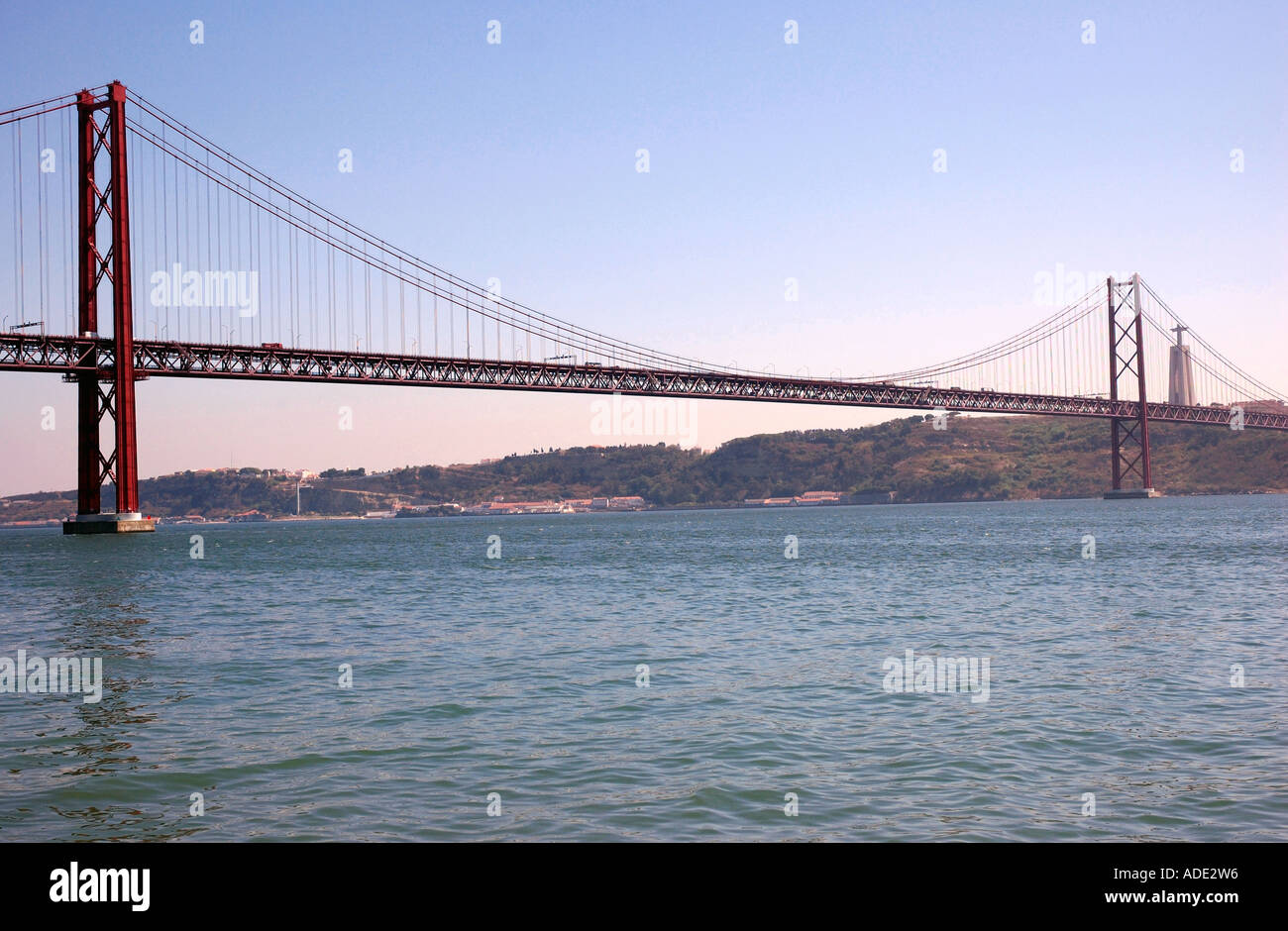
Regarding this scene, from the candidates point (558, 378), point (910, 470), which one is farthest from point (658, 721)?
point (910, 470)

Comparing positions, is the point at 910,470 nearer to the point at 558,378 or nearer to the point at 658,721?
the point at 558,378

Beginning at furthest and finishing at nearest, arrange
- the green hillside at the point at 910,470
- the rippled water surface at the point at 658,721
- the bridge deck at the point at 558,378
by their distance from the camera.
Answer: the green hillside at the point at 910,470 → the bridge deck at the point at 558,378 → the rippled water surface at the point at 658,721

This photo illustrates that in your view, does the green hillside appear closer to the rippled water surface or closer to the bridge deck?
the bridge deck

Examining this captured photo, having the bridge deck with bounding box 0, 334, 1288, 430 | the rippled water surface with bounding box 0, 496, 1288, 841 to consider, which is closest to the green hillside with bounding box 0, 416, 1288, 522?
the bridge deck with bounding box 0, 334, 1288, 430

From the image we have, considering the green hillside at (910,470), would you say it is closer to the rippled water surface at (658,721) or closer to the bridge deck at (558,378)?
the bridge deck at (558,378)

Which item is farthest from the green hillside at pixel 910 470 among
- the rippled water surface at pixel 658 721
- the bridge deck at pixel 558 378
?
the rippled water surface at pixel 658 721

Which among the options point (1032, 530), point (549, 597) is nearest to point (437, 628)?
point (549, 597)

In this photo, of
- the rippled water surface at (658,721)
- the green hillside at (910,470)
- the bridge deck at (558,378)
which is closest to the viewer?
the rippled water surface at (658,721)
